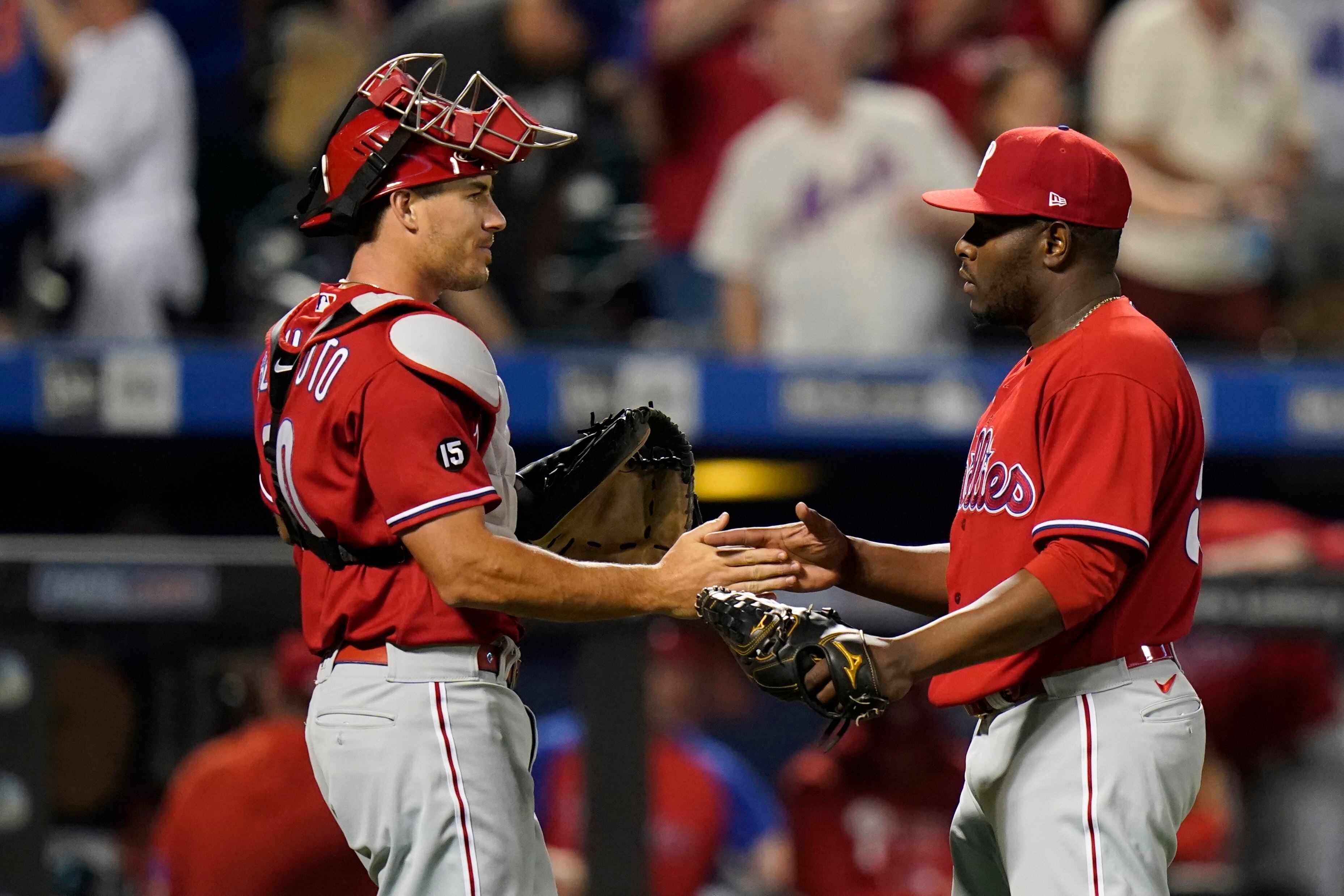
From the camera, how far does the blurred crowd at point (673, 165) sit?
19.3ft

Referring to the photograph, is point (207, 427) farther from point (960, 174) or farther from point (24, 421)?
point (960, 174)

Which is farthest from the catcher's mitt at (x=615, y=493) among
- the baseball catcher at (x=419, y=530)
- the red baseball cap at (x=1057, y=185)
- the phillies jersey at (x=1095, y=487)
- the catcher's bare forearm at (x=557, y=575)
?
the red baseball cap at (x=1057, y=185)

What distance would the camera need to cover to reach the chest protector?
2.53 meters

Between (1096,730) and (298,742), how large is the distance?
2886mm

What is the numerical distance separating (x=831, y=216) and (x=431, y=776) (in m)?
3.73

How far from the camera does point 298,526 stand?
2662 millimetres

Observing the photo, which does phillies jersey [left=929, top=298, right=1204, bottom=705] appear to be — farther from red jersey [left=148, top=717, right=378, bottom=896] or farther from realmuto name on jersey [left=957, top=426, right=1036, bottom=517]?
red jersey [left=148, top=717, right=378, bottom=896]

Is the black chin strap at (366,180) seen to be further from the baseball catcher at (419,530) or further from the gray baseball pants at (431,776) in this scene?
the gray baseball pants at (431,776)

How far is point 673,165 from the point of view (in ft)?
20.0

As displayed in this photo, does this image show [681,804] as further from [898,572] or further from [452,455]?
[452,455]

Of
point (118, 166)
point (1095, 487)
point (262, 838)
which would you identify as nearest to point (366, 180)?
point (1095, 487)

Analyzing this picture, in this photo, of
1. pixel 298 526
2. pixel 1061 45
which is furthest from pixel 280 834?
pixel 1061 45

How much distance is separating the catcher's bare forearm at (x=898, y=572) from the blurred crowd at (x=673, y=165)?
2.77 meters

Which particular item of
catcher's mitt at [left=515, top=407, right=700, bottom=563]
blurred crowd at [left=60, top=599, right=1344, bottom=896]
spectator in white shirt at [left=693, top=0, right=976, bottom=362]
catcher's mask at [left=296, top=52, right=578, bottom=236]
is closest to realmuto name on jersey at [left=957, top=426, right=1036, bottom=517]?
catcher's mitt at [left=515, top=407, right=700, bottom=563]
